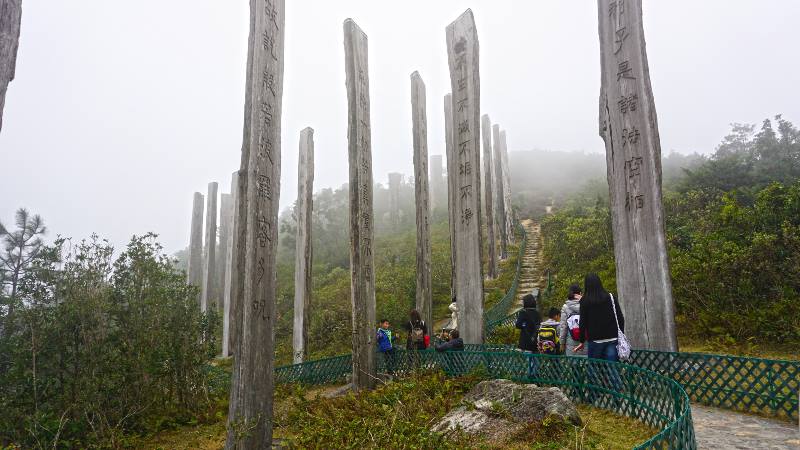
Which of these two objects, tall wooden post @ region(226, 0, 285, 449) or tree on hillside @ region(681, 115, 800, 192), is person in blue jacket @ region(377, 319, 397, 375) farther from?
tree on hillside @ region(681, 115, 800, 192)

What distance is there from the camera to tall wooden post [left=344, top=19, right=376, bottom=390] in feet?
23.6

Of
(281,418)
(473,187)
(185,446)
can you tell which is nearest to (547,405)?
(281,418)

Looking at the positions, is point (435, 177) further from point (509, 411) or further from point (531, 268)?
point (509, 411)

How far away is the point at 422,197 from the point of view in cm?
1016

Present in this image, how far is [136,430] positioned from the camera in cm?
621

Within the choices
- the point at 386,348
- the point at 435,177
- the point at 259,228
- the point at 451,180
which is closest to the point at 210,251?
the point at 386,348

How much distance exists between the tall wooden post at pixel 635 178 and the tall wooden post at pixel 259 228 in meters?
4.72

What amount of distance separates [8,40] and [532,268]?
51.2ft

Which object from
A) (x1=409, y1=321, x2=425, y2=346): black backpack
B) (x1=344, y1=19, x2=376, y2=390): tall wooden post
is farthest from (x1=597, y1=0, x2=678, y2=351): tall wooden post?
(x1=344, y1=19, x2=376, y2=390): tall wooden post

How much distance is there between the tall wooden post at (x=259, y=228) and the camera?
4490mm

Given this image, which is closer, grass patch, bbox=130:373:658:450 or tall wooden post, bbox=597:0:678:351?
grass patch, bbox=130:373:658:450

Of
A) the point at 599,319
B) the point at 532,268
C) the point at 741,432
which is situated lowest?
the point at 741,432

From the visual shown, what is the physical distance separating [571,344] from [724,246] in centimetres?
429

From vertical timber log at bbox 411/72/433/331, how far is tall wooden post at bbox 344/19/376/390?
7.10 feet
